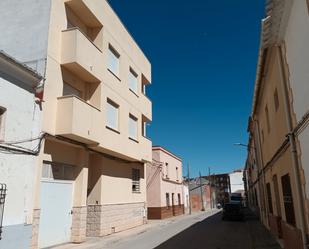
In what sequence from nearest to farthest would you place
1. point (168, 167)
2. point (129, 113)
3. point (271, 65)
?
point (271, 65)
point (129, 113)
point (168, 167)

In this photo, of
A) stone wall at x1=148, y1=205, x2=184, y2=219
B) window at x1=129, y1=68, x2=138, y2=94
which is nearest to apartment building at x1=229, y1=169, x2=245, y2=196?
stone wall at x1=148, y1=205, x2=184, y2=219

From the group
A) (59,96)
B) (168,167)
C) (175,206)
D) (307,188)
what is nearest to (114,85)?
(59,96)

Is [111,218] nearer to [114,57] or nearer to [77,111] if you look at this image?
[77,111]

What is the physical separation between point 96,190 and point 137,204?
16.5 ft

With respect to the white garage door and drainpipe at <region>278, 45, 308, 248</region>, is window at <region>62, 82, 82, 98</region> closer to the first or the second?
the white garage door

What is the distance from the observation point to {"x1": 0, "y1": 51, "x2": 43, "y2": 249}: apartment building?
935 centimetres

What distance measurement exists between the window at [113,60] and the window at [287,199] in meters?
9.70

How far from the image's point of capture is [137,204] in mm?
20000

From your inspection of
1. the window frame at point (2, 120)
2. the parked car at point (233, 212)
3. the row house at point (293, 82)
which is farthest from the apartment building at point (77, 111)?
the parked car at point (233, 212)

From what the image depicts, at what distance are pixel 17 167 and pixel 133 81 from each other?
37.0 feet

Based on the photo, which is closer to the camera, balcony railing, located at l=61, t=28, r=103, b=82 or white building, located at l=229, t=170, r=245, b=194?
balcony railing, located at l=61, t=28, r=103, b=82

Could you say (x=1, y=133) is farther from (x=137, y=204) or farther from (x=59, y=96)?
(x=137, y=204)

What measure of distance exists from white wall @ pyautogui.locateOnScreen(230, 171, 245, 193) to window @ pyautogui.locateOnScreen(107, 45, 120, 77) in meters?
61.7

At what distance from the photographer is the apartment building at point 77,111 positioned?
11.8 metres
